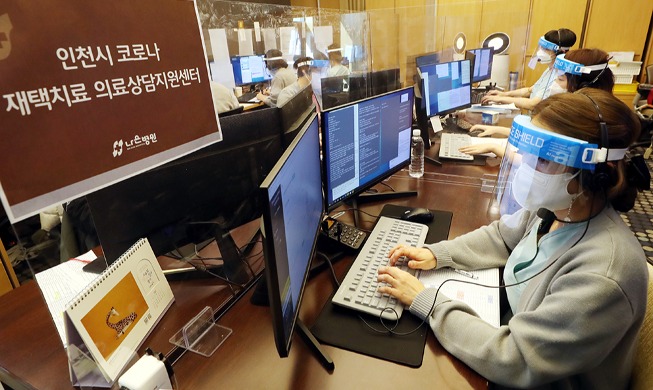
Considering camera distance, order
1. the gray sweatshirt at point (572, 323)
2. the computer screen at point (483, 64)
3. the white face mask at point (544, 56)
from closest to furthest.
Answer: the gray sweatshirt at point (572, 323), the white face mask at point (544, 56), the computer screen at point (483, 64)

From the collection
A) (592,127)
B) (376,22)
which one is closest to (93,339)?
(592,127)

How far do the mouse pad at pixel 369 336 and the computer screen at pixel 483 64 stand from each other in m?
3.54

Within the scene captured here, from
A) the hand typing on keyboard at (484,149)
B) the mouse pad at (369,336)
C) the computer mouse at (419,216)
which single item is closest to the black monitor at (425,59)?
the hand typing on keyboard at (484,149)

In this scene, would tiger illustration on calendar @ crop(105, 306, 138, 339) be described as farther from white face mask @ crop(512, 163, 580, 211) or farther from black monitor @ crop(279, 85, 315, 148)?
white face mask @ crop(512, 163, 580, 211)

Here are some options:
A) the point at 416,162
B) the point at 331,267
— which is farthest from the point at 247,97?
the point at 331,267

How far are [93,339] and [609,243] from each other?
106 cm

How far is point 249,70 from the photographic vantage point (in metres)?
5.16

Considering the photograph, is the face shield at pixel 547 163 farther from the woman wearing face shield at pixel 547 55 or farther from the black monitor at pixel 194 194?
the woman wearing face shield at pixel 547 55

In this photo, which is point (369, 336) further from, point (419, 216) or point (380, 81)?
point (380, 81)

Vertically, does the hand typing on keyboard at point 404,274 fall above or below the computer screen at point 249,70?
below

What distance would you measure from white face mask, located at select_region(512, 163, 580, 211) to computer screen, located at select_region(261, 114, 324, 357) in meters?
0.54

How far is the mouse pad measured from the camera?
81cm

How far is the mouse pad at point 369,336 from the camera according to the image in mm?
814

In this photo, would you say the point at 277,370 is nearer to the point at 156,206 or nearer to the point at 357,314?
the point at 357,314
